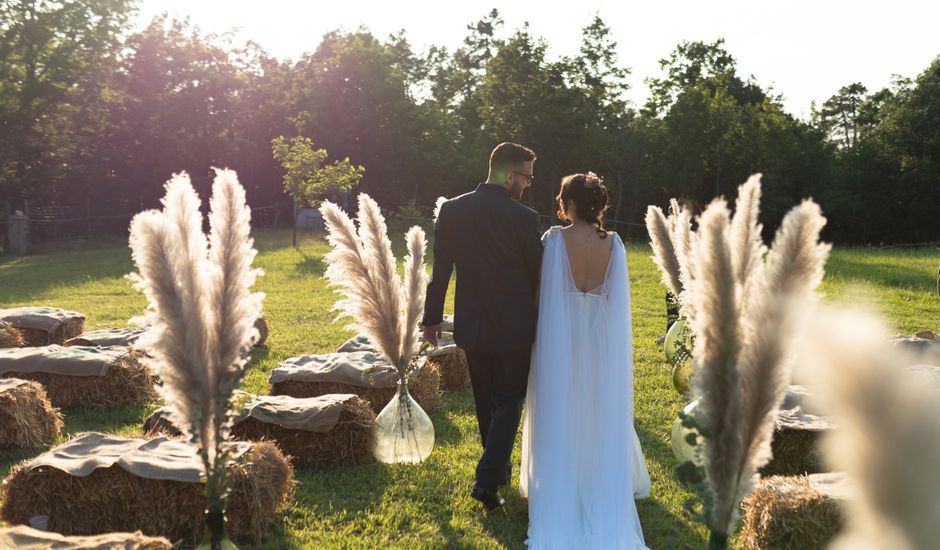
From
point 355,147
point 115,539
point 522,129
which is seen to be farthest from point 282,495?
point 355,147

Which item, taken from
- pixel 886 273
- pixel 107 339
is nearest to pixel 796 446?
pixel 107 339

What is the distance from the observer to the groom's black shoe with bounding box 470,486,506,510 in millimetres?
5891

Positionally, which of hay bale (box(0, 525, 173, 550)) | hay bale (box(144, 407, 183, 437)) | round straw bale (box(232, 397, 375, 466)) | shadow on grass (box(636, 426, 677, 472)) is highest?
hay bale (box(0, 525, 173, 550))

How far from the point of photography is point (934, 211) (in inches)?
1587

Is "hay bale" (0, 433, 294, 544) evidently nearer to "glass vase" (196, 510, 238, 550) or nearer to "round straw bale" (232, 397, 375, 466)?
"round straw bale" (232, 397, 375, 466)

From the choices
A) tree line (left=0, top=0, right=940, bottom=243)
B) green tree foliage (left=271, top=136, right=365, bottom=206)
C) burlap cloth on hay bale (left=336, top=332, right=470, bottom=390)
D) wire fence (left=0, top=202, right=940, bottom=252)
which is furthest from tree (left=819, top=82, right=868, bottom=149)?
burlap cloth on hay bale (left=336, top=332, right=470, bottom=390)

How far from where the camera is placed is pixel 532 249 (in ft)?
19.2

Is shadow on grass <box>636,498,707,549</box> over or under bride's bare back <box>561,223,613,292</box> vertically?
under

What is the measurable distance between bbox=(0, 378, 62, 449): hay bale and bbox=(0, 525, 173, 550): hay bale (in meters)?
3.64

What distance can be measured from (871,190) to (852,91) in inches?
1413

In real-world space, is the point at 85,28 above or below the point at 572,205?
above

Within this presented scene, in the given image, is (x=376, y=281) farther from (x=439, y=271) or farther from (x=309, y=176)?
(x=309, y=176)

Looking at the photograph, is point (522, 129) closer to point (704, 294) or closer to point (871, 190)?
point (871, 190)

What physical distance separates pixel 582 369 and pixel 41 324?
8.72m
